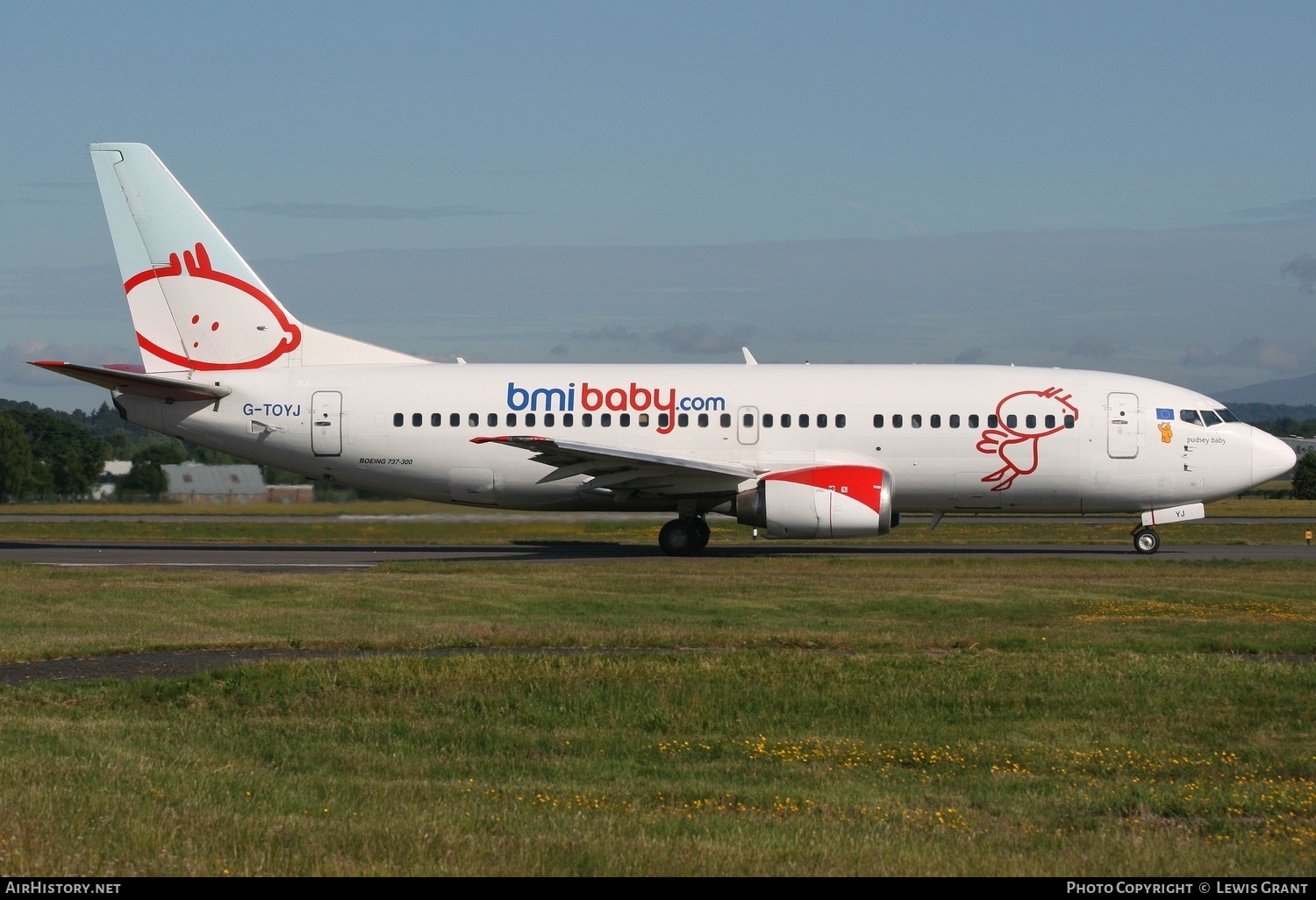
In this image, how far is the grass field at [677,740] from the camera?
6934 millimetres

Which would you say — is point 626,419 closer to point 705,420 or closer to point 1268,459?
point 705,420

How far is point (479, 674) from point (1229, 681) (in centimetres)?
693

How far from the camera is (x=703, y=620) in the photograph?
17.3 meters

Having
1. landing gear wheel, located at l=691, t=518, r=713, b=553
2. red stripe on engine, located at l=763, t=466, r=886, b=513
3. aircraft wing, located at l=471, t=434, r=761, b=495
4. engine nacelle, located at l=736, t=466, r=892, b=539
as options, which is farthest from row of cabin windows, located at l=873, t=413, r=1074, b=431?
landing gear wheel, located at l=691, t=518, r=713, b=553

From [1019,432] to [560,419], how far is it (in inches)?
392

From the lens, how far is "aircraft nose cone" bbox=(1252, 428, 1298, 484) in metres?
29.2

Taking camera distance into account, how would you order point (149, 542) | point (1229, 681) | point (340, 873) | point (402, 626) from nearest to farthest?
1. point (340, 873)
2. point (1229, 681)
3. point (402, 626)
4. point (149, 542)

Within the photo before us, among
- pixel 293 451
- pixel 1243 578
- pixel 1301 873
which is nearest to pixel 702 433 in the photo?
pixel 293 451

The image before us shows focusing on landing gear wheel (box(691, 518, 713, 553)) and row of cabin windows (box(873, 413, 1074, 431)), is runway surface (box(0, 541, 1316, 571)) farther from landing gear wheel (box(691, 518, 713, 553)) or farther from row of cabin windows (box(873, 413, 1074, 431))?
row of cabin windows (box(873, 413, 1074, 431))

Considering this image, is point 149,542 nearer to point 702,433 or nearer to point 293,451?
point 293,451

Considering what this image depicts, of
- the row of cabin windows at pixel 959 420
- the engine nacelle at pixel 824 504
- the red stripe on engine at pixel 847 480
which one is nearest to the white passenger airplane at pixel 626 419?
the row of cabin windows at pixel 959 420

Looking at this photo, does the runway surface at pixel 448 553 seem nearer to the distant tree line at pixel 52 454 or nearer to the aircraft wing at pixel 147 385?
the aircraft wing at pixel 147 385

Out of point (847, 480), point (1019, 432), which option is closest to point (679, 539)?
point (847, 480)

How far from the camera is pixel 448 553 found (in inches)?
1225
